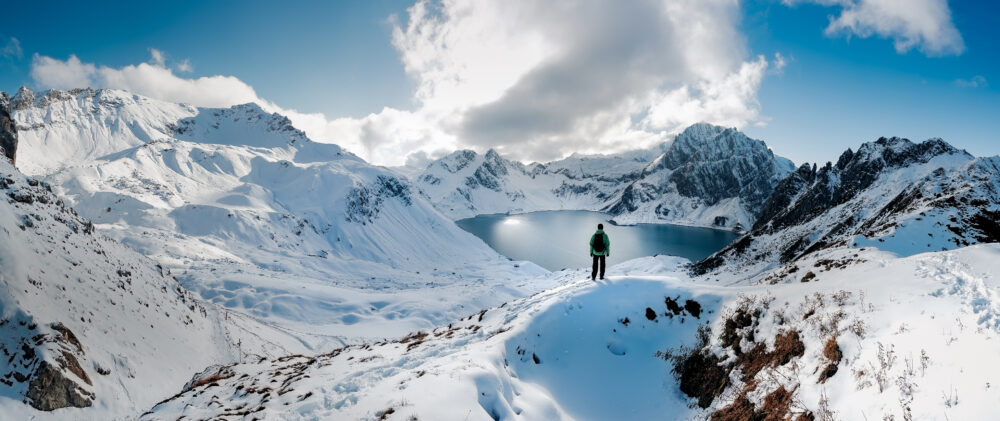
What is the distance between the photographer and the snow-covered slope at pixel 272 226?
2298 inches

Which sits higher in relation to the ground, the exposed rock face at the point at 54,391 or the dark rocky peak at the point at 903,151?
the dark rocky peak at the point at 903,151

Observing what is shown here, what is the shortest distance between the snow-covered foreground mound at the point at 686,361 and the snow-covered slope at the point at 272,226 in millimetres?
36570

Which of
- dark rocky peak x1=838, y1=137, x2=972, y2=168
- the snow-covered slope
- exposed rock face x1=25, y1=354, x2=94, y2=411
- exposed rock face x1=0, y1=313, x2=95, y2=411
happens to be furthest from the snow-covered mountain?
the snow-covered slope

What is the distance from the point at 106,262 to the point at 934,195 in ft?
276

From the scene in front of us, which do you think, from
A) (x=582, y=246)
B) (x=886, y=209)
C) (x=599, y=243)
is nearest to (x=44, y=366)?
(x=599, y=243)

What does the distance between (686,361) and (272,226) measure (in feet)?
435

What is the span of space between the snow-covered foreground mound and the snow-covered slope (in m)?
36.6

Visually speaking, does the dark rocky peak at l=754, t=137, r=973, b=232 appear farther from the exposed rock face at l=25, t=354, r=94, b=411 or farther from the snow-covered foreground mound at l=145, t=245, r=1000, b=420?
the exposed rock face at l=25, t=354, r=94, b=411

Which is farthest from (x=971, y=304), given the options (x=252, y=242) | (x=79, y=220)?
(x=252, y=242)

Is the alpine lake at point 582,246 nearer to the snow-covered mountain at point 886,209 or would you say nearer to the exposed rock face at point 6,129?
the snow-covered mountain at point 886,209

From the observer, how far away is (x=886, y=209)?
51.7 meters

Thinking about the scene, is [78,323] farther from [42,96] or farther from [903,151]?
[42,96]

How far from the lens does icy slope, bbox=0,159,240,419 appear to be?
18.9 metres

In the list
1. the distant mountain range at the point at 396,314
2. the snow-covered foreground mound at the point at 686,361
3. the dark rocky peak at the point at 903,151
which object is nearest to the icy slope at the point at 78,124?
the distant mountain range at the point at 396,314
